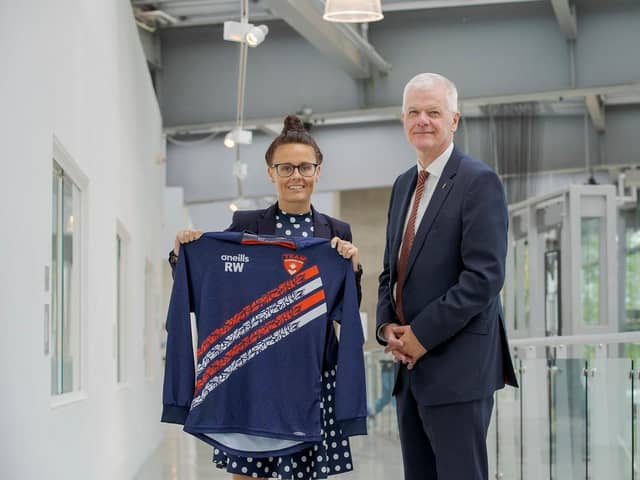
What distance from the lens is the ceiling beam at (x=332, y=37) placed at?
948cm

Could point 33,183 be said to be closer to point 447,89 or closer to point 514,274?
point 447,89

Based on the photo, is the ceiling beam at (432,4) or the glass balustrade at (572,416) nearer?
the glass balustrade at (572,416)

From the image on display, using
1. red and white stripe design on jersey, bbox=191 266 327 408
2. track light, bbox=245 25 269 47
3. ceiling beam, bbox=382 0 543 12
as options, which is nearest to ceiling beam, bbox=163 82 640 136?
ceiling beam, bbox=382 0 543 12

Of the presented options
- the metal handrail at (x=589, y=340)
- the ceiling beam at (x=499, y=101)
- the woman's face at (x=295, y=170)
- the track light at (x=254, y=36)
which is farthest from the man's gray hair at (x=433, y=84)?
the ceiling beam at (x=499, y=101)

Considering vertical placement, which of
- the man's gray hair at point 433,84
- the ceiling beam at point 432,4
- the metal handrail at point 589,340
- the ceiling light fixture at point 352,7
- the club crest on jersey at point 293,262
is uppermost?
the ceiling beam at point 432,4

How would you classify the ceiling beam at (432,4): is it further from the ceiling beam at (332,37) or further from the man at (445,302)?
the man at (445,302)

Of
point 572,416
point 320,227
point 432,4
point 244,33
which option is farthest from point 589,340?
point 432,4

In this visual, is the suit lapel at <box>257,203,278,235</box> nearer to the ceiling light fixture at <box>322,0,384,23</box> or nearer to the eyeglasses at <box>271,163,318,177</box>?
the eyeglasses at <box>271,163,318,177</box>

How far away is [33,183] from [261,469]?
1.97 meters

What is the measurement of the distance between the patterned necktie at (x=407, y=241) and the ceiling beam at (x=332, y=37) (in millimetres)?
5745

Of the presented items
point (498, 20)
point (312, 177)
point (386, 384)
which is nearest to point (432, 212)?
point (312, 177)

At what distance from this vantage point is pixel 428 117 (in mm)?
3541

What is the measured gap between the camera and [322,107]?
12195 mm

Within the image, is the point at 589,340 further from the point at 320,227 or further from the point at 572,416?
the point at 320,227
